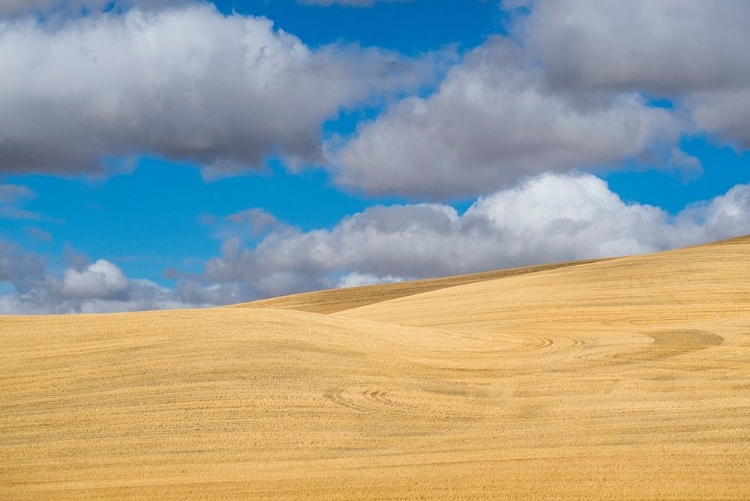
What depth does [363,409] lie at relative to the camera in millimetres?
12570

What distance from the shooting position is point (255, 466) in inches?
400

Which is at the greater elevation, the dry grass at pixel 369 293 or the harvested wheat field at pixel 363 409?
the dry grass at pixel 369 293

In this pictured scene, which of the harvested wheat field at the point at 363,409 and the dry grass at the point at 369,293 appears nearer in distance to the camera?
the harvested wheat field at the point at 363,409

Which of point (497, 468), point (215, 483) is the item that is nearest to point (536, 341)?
point (497, 468)

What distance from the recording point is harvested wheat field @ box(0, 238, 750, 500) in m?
9.48

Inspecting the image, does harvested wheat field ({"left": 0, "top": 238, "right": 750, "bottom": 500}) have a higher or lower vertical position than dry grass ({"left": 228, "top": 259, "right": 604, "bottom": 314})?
lower

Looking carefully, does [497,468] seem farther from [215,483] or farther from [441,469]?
[215,483]

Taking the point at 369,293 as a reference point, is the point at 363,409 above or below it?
below

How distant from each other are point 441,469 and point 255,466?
227 cm

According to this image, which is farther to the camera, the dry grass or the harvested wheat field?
the dry grass

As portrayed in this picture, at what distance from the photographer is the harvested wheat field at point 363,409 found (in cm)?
948

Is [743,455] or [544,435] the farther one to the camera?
[544,435]

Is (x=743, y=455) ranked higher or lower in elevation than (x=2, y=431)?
lower

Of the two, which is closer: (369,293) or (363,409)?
(363,409)
